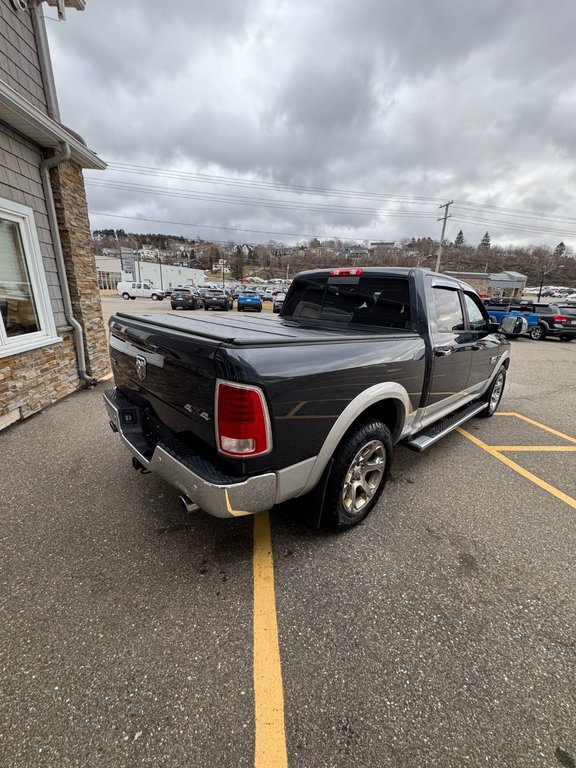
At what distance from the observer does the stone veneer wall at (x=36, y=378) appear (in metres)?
4.14

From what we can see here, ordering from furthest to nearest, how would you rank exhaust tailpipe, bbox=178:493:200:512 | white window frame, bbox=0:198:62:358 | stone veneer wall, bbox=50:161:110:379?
stone veneer wall, bbox=50:161:110:379, white window frame, bbox=0:198:62:358, exhaust tailpipe, bbox=178:493:200:512

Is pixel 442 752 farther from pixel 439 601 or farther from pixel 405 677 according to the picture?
pixel 439 601

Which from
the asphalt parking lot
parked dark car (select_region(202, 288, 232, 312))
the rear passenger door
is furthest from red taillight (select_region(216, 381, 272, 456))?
parked dark car (select_region(202, 288, 232, 312))

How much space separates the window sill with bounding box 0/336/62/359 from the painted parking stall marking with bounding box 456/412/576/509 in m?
5.83

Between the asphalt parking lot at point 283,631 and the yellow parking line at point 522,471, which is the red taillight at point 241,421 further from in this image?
the yellow parking line at point 522,471

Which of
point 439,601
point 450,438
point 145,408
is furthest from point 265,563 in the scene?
point 450,438

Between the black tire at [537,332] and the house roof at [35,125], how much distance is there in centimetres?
1691

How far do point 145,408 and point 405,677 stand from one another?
219cm

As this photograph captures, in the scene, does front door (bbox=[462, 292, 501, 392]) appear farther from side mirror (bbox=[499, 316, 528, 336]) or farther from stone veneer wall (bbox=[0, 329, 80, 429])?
stone veneer wall (bbox=[0, 329, 80, 429])

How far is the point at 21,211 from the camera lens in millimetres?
4426

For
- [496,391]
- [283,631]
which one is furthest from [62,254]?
[496,391]

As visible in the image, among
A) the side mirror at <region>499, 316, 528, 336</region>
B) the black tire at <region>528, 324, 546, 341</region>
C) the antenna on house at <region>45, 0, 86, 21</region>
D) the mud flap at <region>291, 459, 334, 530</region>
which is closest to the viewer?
the mud flap at <region>291, 459, 334, 530</region>

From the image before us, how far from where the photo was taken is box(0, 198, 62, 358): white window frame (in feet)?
13.7

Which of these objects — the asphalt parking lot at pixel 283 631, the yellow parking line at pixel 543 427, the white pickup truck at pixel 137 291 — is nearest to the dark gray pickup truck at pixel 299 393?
the asphalt parking lot at pixel 283 631
